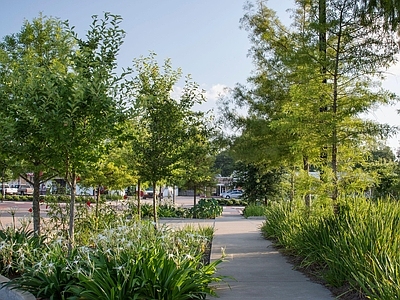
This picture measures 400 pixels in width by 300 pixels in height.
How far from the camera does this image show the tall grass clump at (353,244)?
5.25 metres

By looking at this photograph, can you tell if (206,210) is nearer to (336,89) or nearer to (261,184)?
(261,184)

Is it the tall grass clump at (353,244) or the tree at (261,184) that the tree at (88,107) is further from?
the tree at (261,184)

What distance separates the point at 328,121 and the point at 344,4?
8.82 ft

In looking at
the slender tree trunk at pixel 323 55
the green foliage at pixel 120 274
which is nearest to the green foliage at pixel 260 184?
the slender tree trunk at pixel 323 55

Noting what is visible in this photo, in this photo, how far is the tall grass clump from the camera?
5.25m

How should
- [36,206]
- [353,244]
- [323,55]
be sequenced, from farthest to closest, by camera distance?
[323,55], [36,206], [353,244]

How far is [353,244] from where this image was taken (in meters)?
6.38

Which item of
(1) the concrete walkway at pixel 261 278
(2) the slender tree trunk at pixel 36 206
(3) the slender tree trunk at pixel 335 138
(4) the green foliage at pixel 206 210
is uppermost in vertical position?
(3) the slender tree trunk at pixel 335 138

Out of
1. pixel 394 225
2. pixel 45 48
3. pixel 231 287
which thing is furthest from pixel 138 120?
pixel 394 225

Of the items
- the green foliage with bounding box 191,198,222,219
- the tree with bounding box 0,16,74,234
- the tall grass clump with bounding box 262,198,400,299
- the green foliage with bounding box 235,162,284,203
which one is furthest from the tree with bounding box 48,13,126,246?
the green foliage with bounding box 235,162,284,203

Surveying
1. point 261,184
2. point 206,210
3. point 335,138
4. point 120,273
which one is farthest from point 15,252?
point 261,184

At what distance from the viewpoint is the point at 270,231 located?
1277 centimetres

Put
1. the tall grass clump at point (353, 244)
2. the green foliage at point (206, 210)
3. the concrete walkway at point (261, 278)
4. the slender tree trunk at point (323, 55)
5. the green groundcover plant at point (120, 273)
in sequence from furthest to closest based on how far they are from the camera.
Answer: the green foliage at point (206, 210) → the slender tree trunk at point (323, 55) → the concrete walkway at point (261, 278) → the green groundcover plant at point (120, 273) → the tall grass clump at point (353, 244)

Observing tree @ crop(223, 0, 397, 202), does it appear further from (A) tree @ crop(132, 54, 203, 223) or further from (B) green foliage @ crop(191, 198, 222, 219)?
(B) green foliage @ crop(191, 198, 222, 219)
